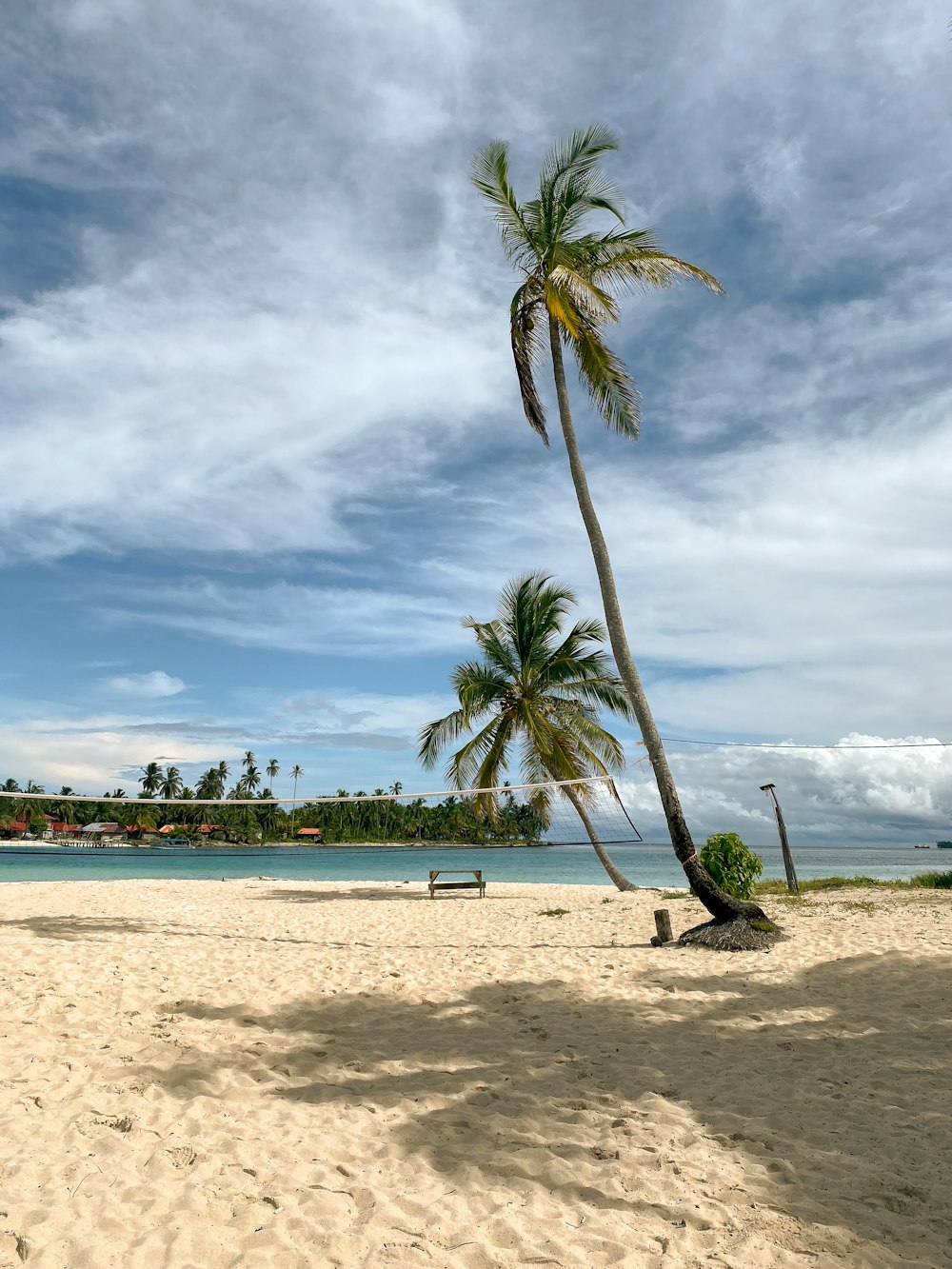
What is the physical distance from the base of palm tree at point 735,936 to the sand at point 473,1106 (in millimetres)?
306

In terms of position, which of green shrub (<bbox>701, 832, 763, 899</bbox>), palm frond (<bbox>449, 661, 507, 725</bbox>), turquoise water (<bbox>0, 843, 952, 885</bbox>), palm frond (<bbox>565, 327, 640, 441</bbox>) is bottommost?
turquoise water (<bbox>0, 843, 952, 885</bbox>)

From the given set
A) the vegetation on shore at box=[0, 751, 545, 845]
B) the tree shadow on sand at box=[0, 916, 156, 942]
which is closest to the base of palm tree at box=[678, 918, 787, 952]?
the tree shadow on sand at box=[0, 916, 156, 942]

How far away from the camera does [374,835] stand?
8000 centimetres

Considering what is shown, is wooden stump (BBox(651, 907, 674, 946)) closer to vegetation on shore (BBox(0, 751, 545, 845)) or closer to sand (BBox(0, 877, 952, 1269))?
sand (BBox(0, 877, 952, 1269))

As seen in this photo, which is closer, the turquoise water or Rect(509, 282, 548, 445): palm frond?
Rect(509, 282, 548, 445): palm frond

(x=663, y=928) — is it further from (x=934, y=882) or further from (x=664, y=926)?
(x=934, y=882)

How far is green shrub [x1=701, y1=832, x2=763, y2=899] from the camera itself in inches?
485

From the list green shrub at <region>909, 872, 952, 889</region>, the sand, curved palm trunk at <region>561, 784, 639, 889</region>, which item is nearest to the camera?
the sand

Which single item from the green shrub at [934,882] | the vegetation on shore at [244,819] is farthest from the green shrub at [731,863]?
the vegetation on shore at [244,819]

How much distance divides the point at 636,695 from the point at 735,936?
9.85ft

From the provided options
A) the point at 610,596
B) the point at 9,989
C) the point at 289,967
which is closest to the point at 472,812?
the point at 610,596

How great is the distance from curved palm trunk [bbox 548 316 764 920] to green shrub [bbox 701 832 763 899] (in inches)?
91.1

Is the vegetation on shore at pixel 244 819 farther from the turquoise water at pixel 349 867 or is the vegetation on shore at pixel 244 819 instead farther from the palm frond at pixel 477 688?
the palm frond at pixel 477 688

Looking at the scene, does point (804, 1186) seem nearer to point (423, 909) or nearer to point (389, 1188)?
point (389, 1188)
